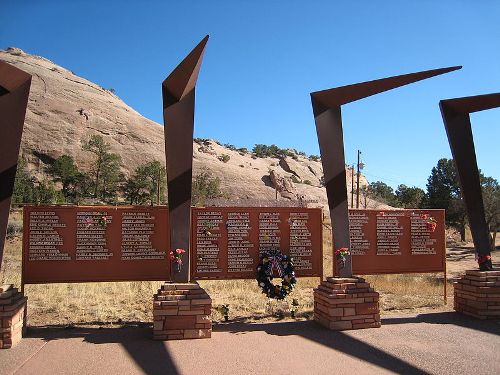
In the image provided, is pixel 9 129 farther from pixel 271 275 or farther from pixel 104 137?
pixel 104 137

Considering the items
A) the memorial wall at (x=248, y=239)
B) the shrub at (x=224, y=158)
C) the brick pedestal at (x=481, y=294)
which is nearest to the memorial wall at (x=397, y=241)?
the memorial wall at (x=248, y=239)

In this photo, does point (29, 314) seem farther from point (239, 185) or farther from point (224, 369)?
point (239, 185)

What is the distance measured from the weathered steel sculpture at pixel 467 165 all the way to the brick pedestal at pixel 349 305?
2521 millimetres

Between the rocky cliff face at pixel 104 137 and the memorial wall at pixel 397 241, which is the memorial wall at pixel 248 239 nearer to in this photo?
the memorial wall at pixel 397 241

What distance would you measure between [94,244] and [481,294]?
6464mm

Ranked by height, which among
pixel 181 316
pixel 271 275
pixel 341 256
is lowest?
pixel 181 316

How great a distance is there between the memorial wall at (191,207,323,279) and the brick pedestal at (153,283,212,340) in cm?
137

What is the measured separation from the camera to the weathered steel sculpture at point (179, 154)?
646 cm

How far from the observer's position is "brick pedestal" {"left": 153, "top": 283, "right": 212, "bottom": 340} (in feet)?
19.4

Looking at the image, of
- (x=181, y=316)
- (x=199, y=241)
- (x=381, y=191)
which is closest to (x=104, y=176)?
(x=199, y=241)

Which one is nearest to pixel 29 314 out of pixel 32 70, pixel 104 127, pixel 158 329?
pixel 158 329

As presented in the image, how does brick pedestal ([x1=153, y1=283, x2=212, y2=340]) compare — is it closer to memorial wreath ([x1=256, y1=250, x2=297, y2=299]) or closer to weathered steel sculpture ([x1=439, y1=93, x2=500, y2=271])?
memorial wreath ([x1=256, y1=250, x2=297, y2=299])

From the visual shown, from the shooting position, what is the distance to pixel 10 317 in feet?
18.1

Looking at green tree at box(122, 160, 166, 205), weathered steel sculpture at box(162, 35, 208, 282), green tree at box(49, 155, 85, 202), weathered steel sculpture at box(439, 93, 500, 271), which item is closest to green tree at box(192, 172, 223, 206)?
green tree at box(122, 160, 166, 205)
